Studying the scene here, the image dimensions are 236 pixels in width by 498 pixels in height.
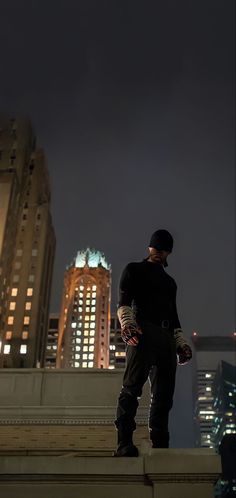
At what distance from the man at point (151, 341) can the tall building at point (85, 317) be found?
108 m

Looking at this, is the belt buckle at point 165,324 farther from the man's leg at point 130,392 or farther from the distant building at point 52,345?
the distant building at point 52,345

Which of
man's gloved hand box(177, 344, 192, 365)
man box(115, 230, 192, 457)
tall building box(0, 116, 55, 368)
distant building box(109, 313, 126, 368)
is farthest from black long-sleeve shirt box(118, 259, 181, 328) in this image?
distant building box(109, 313, 126, 368)

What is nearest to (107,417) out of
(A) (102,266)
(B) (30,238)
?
(B) (30,238)

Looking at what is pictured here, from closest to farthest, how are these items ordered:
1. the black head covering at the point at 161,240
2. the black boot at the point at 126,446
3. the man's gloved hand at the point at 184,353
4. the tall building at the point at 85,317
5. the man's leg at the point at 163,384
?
the black boot at the point at 126,446 < the man's leg at the point at 163,384 < the man's gloved hand at the point at 184,353 < the black head covering at the point at 161,240 < the tall building at the point at 85,317

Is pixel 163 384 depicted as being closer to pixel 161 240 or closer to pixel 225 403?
Answer: pixel 161 240

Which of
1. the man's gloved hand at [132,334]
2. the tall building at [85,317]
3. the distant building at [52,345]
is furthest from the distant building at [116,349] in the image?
the man's gloved hand at [132,334]

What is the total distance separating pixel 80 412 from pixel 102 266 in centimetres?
11908

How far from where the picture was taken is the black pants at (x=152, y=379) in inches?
201

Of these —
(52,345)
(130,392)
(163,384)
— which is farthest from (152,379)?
(52,345)

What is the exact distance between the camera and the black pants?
511cm

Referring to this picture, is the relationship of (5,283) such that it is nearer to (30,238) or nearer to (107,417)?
(30,238)

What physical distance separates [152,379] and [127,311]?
796 millimetres

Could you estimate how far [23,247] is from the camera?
297 ft

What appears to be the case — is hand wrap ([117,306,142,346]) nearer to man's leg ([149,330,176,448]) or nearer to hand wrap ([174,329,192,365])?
man's leg ([149,330,176,448])
